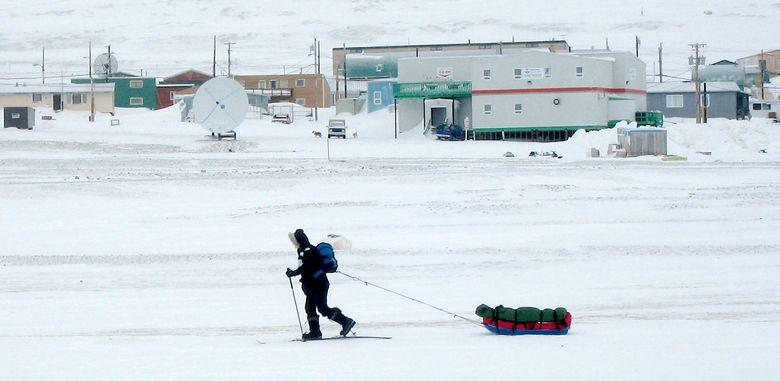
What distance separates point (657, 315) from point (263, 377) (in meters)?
6.05

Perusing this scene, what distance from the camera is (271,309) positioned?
52.7 ft

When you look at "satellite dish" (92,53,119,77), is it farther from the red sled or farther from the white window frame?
the red sled

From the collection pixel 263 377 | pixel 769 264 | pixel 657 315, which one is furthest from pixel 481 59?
pixel 263 377

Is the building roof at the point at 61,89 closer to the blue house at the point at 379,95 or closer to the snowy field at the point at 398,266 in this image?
the blue house at the point at 379,95

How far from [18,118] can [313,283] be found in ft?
180

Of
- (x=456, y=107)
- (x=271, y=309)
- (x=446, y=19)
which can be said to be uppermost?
(x=446, y=19)

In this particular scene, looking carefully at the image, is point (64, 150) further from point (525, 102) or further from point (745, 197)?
point (745, 197)

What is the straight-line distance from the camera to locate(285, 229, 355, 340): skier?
1292 centimetres

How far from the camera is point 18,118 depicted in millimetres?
64812

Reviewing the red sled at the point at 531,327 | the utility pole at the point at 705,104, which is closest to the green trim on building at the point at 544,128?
the utility pole at the point at 705,104

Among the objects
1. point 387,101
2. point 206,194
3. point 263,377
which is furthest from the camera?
point 387,101

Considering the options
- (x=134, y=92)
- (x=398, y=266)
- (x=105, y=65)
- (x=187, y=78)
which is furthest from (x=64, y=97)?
(x=398, y=266)

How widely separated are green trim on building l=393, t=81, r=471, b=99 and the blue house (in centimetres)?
1247

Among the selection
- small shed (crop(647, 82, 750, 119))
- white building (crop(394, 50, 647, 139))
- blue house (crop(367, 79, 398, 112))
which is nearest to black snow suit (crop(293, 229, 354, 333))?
white building (crop(394, 50, 647, 139))
